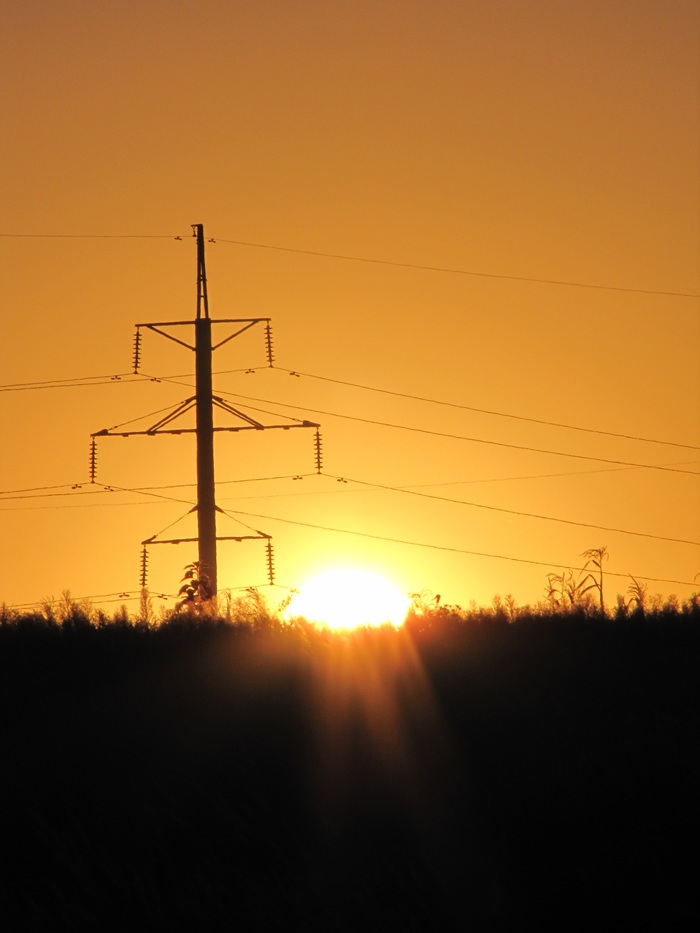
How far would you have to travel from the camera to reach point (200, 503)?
127 ft

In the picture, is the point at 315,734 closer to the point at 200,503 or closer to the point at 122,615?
the point at 122,615

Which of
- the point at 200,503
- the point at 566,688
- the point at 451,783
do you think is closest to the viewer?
the point at 451,783

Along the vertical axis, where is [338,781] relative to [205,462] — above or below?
below

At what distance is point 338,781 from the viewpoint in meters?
23.3

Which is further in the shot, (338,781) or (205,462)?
(205,462)

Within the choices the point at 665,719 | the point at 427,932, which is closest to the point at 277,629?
the point at 665,719

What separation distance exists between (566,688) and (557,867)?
5.82 metres

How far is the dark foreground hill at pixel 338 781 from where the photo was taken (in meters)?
20.6

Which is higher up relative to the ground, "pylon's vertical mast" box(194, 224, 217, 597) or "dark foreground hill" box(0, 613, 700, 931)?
"pylon's vertical mast" box(194, 224, 217, 597)

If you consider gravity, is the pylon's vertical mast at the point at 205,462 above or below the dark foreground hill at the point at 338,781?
above

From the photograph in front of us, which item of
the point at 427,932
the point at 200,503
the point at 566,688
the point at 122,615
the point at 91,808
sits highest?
the point at 200,503

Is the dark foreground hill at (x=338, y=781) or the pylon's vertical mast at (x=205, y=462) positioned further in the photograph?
the pylon's vertical mast at (x=205, y=462)

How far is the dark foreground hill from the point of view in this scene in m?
20.6

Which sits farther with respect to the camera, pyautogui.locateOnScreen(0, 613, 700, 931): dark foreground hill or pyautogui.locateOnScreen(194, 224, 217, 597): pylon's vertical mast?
pyautogui.locateOnScreen(194, 224, 217, 597): pylon's vertical mast
